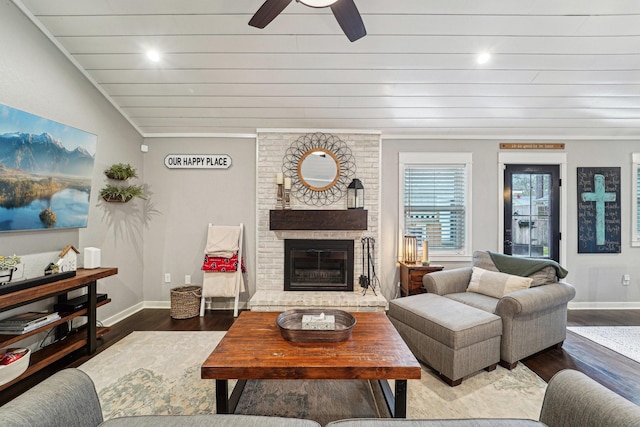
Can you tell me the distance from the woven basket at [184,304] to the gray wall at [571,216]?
2.55 metres

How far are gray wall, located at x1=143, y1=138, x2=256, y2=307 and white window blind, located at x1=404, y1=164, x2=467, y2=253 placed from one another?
7.42ft

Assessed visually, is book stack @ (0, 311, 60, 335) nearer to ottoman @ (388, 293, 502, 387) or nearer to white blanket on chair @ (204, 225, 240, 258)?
white blanket on chair @ (204, 225, 240, 258)

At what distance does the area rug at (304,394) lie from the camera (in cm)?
186

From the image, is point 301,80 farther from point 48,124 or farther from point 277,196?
point 48,124

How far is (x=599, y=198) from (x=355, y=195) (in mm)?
3387

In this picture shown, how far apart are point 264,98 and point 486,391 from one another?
3.42m

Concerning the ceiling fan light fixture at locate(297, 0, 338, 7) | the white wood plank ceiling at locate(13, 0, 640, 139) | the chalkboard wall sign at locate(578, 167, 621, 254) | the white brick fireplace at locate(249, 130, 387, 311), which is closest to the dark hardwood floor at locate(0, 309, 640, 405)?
the white brick fireplace at locate(249, 130, 387, 311)

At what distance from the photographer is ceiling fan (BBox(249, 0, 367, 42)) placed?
62.0 inches

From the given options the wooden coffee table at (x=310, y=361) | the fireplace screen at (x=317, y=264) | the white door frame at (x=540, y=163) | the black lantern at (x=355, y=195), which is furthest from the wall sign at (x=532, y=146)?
the wooden coffee table at (x=310, y=361)

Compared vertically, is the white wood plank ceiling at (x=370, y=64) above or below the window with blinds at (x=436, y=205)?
above

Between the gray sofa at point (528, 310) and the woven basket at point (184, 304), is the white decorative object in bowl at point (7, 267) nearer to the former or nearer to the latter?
the woven basket at point (184, 304)

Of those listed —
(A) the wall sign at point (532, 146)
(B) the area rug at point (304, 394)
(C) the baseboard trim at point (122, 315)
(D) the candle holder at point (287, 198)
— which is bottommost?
(B) the area rug at point (304, 394)

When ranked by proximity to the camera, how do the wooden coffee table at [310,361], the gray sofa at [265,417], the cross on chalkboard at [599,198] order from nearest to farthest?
the gray sofa at [265,417] → the wooden coffee table at [310,361] → the cross on chalkboard at [599,198]

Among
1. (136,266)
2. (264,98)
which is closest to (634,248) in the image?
(264,98)
